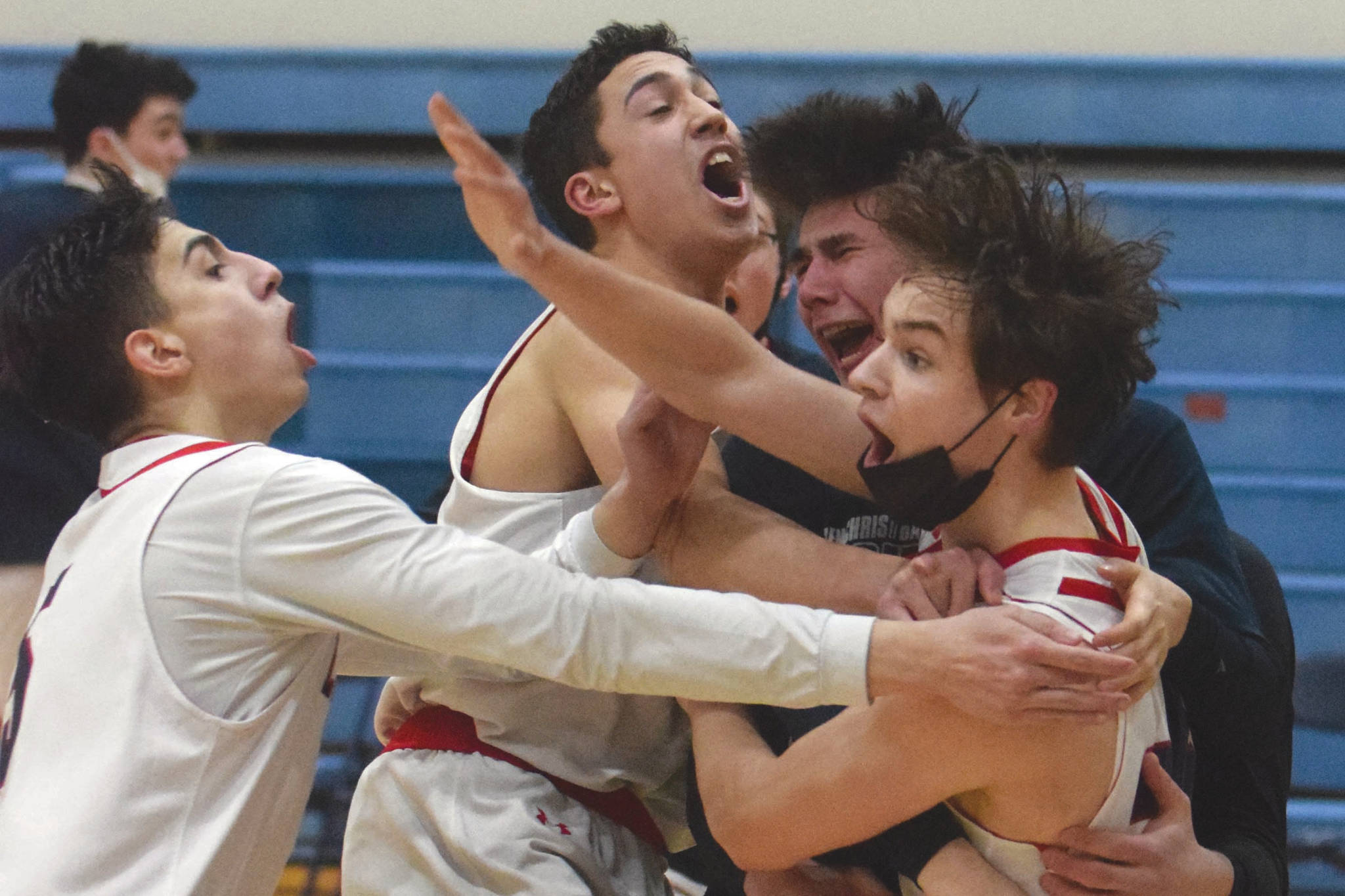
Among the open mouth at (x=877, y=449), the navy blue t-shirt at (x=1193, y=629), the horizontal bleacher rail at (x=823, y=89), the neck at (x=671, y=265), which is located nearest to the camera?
the open mouth at (x=877, y=449)

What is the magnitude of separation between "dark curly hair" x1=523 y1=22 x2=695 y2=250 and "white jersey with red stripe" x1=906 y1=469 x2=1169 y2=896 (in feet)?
3.99

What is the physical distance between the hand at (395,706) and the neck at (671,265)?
2.86ft

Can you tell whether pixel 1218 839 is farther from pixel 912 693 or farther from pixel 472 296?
pixel 472 296

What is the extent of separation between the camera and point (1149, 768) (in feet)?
7.09

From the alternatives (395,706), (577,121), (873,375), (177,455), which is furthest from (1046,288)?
(395,706)

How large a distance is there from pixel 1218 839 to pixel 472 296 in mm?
4908

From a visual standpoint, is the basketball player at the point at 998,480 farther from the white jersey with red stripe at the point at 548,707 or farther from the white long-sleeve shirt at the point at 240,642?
the white jersey with red stripe at the point at 548,707

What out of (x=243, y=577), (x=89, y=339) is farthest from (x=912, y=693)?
(x=89, y=339)

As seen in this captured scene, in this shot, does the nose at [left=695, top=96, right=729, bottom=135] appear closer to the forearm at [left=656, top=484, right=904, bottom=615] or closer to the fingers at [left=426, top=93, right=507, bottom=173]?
the forearm at [left=656, top=484, right=904, bottom=615]

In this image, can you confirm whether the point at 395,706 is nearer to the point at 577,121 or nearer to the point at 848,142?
the point at 577,121

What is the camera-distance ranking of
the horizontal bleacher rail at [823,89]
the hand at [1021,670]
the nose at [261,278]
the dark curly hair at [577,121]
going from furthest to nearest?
the horizontal bleacher rail at [823,89] < the dark curly hair at [577,121] < the nose at [261,278] < the hand at [1021,670]

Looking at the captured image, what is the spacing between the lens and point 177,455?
2.39m

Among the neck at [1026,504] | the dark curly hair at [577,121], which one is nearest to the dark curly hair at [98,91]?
the dark curly hair at [577,121]

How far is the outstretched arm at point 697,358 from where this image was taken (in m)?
2.19
